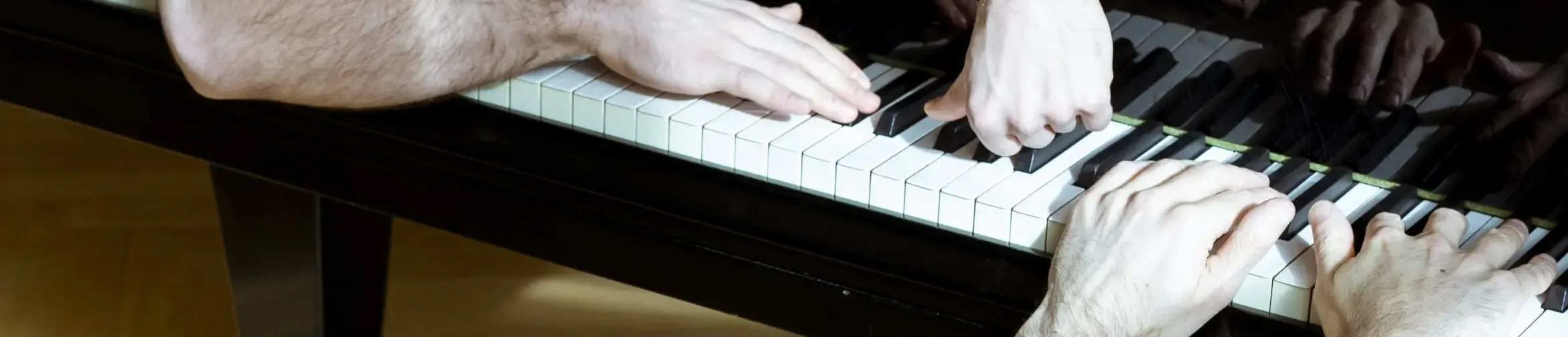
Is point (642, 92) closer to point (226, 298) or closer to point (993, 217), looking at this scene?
point (993, 217)

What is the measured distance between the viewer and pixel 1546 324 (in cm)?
A: 87

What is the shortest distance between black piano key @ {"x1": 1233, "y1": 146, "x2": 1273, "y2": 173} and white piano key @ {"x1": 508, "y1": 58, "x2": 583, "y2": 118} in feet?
1.67

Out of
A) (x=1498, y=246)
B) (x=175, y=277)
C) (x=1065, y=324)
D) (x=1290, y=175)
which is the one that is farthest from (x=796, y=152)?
(x=175, y=277)

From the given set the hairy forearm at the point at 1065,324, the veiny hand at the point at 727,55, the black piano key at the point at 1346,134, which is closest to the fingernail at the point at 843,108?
the veiny hand at the point at 727,55

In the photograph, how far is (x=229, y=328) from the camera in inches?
79.4

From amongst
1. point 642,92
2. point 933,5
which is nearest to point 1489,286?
point 933,5

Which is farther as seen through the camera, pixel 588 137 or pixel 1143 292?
pixel 588 137

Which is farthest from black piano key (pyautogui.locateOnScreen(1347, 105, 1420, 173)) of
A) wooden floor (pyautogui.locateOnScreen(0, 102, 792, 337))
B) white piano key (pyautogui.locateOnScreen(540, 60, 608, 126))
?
wooden floor (pyautogui.locateOnScreen(0, 102, 792, 337))

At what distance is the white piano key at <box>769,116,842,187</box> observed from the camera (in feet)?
3.42

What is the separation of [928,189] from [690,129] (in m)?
0.19

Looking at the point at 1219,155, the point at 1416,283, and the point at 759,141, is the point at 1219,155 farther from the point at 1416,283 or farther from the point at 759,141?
the point at 759,141

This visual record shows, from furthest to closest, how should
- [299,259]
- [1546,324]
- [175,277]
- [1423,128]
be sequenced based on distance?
[175,277]
[299,259]
[1423,128]
[1546,324]

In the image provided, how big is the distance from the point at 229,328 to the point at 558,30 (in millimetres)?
1065

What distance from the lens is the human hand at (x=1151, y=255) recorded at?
92cm
